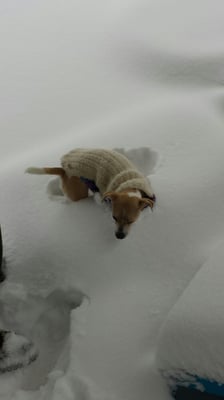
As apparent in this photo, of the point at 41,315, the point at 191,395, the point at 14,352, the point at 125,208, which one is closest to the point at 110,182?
the point at 125,208

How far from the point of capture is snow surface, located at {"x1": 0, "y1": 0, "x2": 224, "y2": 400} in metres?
1.24

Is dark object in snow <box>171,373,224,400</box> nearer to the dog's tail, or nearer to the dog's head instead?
the dog's head

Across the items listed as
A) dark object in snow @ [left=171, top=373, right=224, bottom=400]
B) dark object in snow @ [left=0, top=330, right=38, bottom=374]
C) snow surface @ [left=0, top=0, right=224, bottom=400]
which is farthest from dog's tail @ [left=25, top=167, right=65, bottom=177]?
dark object in snow @ [left=171, top=373, right=224, bottom=400]

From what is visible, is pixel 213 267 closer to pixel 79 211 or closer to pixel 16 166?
pixel 79 211

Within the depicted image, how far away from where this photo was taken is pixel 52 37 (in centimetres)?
312

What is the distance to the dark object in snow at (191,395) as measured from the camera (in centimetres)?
105

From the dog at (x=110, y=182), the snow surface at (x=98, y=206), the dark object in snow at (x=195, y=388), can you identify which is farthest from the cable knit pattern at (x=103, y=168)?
the dark object in snow at (x=195, y=388)

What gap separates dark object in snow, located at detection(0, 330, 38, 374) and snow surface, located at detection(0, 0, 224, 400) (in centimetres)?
3

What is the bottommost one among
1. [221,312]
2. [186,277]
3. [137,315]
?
[137,315]

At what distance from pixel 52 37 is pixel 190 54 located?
0.98 meters

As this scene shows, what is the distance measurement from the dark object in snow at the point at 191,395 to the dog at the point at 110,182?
0.52 metres

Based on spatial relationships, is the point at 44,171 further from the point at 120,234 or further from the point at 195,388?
the point at 195,388

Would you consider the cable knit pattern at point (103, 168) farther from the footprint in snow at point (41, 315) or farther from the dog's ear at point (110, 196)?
the footprint in snow at point (41, 315)

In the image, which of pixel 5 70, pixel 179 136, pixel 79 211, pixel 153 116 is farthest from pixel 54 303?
pixel 5 70
